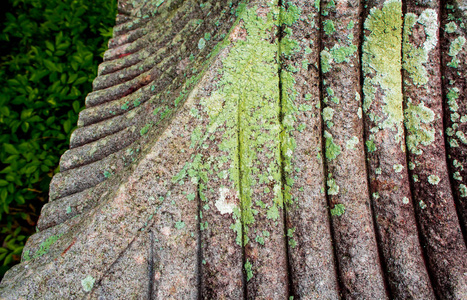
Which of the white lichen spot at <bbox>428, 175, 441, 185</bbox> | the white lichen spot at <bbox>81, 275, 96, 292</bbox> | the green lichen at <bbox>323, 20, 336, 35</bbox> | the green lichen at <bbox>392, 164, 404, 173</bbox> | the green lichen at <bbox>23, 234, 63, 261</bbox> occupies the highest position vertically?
the green lichen at <bbox>323, 20, 336, 35</bbox>

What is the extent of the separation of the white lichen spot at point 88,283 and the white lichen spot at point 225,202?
39cm

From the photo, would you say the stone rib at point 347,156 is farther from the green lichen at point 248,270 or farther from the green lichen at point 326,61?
the green lichen at point 248,270

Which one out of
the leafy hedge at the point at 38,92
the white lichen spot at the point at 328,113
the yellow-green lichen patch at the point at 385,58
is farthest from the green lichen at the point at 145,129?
the leafy hedge at the point at 38,92

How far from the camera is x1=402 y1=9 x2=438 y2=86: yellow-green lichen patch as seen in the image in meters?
0.94

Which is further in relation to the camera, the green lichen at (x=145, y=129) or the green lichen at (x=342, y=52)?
the green lichen at (x=145, y=129)

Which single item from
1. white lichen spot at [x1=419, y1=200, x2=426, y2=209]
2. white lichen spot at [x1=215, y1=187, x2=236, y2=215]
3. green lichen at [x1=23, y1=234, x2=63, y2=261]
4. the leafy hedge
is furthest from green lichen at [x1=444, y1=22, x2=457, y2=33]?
the leafy hedge

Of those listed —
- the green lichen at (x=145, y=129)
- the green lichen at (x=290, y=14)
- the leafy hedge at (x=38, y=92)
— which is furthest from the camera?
the leafy hedge at (x=38, y=92)

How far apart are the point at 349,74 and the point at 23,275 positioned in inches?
43.2

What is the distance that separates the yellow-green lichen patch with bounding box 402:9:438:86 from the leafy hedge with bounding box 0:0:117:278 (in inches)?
75.8

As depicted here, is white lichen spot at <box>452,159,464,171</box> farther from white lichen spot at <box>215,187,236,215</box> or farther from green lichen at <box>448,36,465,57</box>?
white lichen spot at <box>215,187,236,215</box>

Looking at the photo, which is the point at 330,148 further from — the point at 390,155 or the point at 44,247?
the point at 44,247

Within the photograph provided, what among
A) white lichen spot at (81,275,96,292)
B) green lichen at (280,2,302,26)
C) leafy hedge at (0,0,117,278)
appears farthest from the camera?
leafy hedge at (0,0,117,278)

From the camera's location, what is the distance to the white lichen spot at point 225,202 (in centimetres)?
95

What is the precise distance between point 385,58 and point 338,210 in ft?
1.54
